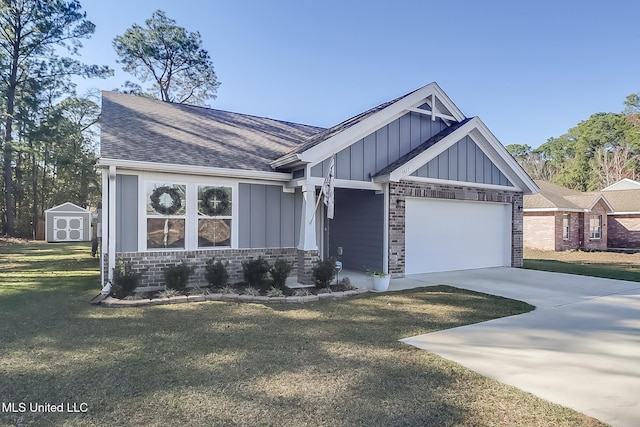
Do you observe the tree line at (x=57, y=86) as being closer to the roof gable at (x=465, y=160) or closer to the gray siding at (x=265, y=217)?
the gray siding at (x=265, y=217)

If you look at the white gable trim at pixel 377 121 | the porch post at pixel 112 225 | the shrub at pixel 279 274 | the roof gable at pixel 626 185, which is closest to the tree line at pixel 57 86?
the porch post at pixel 112 225

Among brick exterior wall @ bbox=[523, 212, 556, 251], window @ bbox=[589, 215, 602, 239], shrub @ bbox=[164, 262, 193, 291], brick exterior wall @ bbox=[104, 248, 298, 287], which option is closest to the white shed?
brick exterior wall @ bbox=[104, 248, 298, 287]

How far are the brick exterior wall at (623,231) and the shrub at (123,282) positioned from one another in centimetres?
2888

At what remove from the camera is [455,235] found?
37.7 feet

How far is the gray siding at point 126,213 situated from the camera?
7.84 m

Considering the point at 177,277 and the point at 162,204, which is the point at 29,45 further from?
the point at 177,277

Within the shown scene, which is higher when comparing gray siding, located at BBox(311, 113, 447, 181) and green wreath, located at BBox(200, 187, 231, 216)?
gray siding, located at BBox(311, 113, 447, 181)

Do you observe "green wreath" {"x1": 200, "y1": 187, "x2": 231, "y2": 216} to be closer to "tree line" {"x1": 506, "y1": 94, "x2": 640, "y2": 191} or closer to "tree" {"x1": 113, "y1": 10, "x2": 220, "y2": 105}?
"tree" {"x1": 113, "y1": 10, "x2": 220, "y2": 105}

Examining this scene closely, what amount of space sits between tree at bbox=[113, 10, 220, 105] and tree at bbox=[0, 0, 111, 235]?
2.94 meters

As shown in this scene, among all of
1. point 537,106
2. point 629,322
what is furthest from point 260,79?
point 537,106

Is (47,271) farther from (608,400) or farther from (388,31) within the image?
(388,31)

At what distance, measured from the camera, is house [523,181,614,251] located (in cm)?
2162

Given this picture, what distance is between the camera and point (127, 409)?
10.3 feet

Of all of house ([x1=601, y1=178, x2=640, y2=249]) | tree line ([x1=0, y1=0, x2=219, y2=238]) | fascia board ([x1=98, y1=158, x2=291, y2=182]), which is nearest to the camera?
fascia board ([x1=98, y1=158, x2=291, y2=182])
